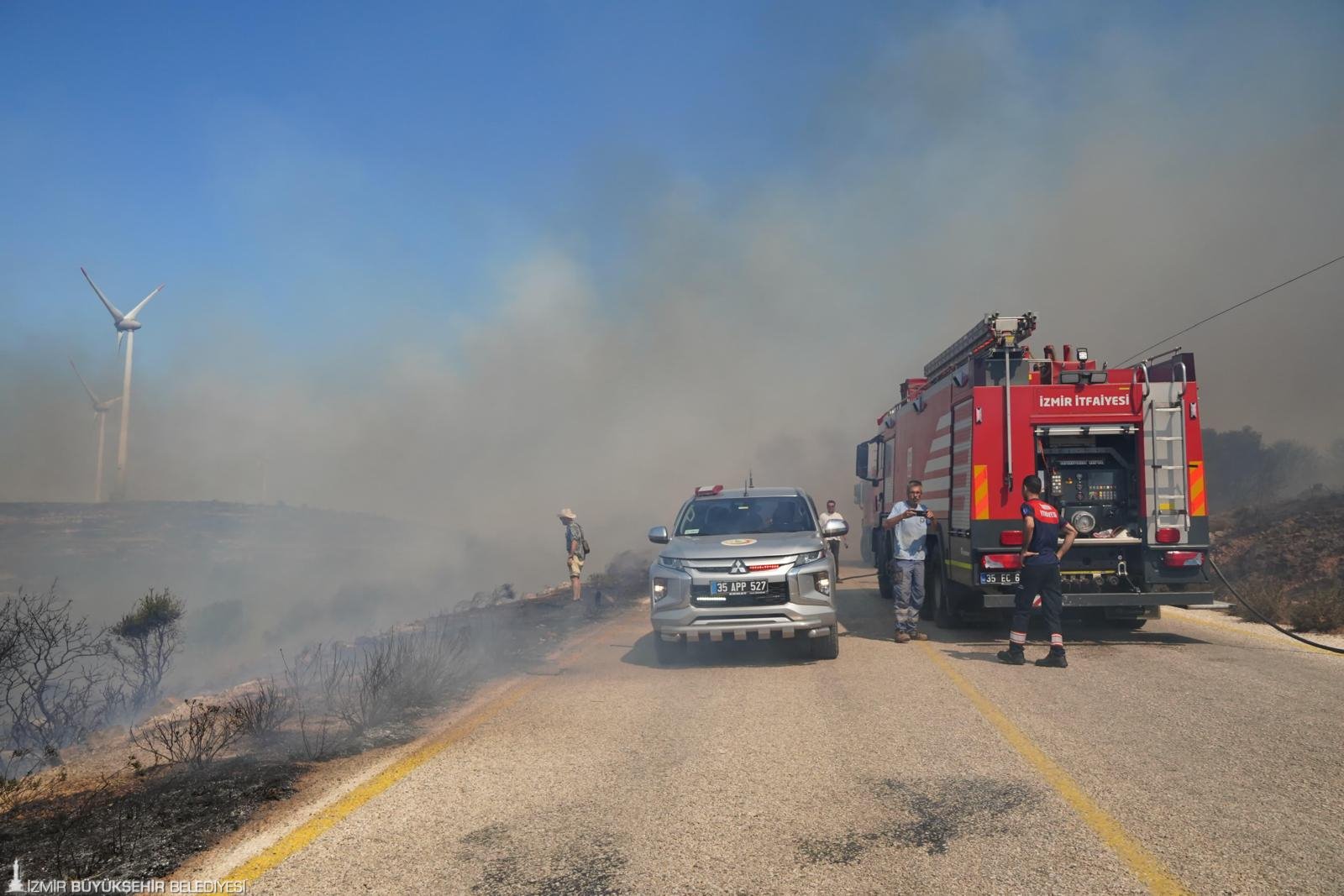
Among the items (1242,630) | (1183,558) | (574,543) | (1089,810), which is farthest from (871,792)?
(574,543)

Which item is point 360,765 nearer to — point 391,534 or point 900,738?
point 900,738

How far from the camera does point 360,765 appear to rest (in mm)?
5914

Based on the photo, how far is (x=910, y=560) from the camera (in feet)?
36.2

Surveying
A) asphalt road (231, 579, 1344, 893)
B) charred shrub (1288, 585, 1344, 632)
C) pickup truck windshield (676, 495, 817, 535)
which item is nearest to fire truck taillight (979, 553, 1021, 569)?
asphalt road (231, 579, 1344, 893)

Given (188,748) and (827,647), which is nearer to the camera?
(188,748)

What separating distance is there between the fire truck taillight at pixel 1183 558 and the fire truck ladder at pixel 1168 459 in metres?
0.17

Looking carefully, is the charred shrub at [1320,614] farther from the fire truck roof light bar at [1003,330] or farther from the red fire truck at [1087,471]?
the fire truck roof light bar at [1003,330]

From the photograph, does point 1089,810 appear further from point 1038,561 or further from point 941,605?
point 941,605

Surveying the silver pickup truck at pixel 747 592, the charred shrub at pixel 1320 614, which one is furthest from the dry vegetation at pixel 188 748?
the charred shrub at pixel 1320 614

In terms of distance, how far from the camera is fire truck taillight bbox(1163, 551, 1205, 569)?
33.4ft

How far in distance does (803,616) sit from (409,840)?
5.38m

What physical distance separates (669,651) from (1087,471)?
18.3 feet

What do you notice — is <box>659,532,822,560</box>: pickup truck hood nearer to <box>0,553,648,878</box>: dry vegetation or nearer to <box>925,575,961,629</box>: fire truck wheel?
<box>0,553,648,878</box>: dry vegetation

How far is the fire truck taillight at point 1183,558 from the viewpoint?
1020 centimetres
